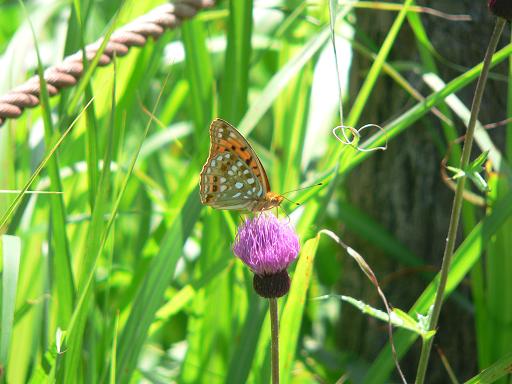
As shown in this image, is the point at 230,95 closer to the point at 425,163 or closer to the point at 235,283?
the point at 235,283

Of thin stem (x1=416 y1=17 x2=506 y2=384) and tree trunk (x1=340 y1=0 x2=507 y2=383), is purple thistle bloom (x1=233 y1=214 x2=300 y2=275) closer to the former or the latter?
thin stem (x1=416 y1=17 x2=506 y2=384)

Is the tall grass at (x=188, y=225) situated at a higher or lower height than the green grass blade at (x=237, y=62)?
lower

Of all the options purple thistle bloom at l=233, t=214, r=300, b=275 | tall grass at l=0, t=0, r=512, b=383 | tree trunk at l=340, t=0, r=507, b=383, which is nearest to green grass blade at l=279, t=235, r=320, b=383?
Answer: tall grass at l=0, t=0, r=512, b=383

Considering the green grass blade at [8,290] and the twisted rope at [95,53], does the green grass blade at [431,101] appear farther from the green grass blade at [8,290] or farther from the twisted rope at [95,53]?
the green grass blade at [8,290]

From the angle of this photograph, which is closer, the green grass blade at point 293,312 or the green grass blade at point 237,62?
the green grass blade at point 293,312

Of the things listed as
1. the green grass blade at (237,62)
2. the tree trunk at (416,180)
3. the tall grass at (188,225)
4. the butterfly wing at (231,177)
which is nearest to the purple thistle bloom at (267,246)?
the tall grass at (188,225)

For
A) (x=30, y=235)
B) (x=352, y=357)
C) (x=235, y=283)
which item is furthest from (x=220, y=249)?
(x=352, y=357)

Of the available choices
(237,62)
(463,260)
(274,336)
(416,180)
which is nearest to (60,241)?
(274,336)
